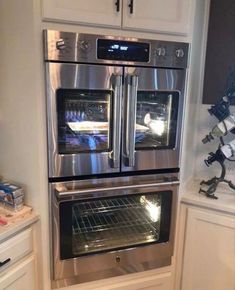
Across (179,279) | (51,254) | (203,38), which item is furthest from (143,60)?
(179,279)

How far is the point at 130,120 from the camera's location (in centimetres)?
145

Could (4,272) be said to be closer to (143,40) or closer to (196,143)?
(143,40)

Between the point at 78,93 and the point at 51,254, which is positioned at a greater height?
the point at 78,93

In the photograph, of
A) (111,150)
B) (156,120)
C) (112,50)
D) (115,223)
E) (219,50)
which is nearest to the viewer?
(112,50)

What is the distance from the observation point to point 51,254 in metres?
1.47

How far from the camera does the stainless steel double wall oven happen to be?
1323mm

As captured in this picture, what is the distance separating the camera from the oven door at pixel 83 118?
1.30m

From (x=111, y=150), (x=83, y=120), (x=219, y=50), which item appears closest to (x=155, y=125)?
(x=111, y=150)

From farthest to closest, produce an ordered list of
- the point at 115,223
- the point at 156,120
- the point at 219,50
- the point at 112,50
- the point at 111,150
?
the point at 219,50 < the point at 115,223 < the point at 156,120 < the point at 111,150 < the point at 112,50

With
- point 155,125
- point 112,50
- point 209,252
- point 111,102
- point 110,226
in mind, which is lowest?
point 209,252

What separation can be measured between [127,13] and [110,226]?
3.86 ft

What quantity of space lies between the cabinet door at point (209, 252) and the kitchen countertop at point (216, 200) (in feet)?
0.17

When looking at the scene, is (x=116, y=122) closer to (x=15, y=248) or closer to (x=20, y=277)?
(x=15, y=248)

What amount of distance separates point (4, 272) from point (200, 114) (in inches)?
61.5
